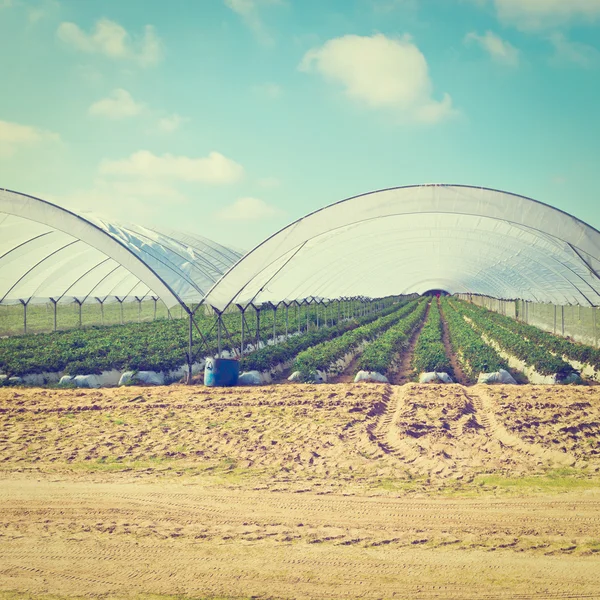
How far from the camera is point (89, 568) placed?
4449mm

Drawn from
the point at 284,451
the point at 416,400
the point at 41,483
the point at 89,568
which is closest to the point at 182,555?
the point at 89,568

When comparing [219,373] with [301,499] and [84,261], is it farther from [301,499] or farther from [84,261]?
[84,261]

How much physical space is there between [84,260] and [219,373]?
1049 centimetres

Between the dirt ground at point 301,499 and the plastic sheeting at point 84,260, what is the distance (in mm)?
4075

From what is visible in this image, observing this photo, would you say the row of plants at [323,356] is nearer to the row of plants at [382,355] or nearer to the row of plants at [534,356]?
the row of plants at [382,355]

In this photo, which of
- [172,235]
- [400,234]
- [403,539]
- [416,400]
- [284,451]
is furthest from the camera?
[172,235]

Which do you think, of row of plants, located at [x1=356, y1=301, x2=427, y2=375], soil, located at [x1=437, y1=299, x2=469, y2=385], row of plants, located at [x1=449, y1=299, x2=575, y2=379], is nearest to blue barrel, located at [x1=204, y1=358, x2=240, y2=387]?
row of plants, located at [x1=356, y1=301, x2=427, y2=375]

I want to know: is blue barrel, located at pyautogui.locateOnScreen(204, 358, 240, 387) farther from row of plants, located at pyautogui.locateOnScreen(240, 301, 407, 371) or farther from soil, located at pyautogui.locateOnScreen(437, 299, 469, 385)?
soil, located at pyautogui.locateOnScreen(437, 299, 469, 385)

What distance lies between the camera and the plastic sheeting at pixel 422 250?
10180 millimetres

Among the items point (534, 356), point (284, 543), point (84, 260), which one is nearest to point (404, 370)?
point (534, 356)

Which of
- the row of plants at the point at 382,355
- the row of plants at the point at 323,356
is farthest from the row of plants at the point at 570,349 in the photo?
the row of plants at the point at 323,356

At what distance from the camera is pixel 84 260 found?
810 inches

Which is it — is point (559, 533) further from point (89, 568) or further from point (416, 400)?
point (416, 400)

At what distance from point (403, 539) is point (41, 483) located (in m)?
3.89
